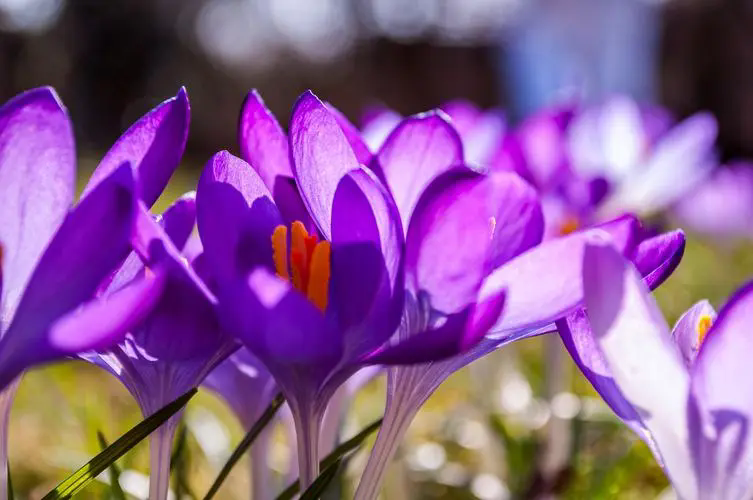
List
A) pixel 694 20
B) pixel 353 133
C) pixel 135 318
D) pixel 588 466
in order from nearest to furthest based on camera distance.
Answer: pixel 135 318 < pixel 353 133 < pixel 588 466 < pixel 694 20

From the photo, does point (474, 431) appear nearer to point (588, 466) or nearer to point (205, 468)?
point (588, 466)

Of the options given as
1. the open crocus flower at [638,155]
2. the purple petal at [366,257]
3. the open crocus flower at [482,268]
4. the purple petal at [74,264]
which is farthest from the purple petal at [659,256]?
the open crocus flower at [638,155]

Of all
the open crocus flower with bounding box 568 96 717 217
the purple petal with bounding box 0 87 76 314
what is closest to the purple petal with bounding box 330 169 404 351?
the purple petal with bounding box 0 87 76 314

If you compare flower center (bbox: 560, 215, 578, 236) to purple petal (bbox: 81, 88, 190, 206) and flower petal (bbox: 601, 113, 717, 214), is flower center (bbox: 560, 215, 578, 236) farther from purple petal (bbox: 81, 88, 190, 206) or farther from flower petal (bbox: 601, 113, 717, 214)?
purple petal (bbox: 81, 88, 190, 206)

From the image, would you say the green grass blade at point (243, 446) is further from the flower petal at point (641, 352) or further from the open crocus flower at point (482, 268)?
the flower petal at point (641, 352)

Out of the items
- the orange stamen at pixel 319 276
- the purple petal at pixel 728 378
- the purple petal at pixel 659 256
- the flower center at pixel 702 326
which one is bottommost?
the flower center at pixel 702 326

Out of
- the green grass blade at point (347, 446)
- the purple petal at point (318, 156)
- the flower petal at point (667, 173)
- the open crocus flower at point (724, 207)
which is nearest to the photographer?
the purple petal at point (318, 156)

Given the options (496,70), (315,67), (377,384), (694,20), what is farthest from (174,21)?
(377,384)
